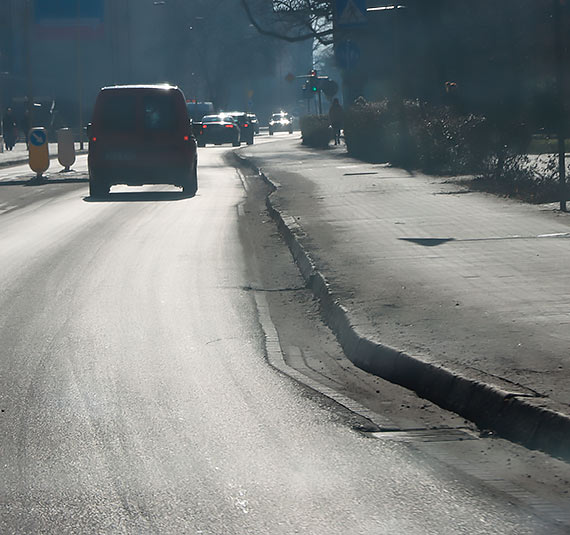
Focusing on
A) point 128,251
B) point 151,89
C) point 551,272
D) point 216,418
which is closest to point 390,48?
point 151,89

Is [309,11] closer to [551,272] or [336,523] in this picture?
[551,272]

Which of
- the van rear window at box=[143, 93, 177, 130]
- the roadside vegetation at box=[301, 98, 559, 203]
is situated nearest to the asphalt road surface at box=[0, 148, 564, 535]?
the roadside vegetation at box=[301, 98, 559, 203]

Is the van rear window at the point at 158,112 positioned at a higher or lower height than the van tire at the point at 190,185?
higher

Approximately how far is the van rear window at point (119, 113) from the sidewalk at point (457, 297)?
5722mm

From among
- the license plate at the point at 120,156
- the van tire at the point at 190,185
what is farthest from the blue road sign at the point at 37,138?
the license plate at the point at 120,156

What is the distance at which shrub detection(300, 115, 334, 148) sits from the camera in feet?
154

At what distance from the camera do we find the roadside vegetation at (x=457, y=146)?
19.5 metres

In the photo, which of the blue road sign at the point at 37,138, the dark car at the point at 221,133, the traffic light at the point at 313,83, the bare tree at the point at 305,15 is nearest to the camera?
the blue road sign at the point at 37,138

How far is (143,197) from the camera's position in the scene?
2267 cm

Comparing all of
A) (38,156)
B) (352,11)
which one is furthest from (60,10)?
(352,11)

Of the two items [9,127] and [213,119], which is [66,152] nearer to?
[9,127]

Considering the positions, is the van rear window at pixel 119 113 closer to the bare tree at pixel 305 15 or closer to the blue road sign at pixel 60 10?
the bare tree at pixel 305 15

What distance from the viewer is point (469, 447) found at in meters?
5.32

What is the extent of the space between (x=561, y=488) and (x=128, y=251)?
9.10 meters
